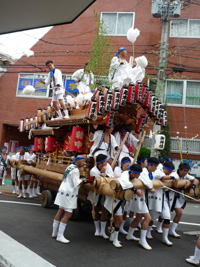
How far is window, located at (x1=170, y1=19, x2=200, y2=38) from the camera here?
1565 cm

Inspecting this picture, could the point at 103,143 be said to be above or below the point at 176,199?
above

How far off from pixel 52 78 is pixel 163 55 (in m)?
6.74

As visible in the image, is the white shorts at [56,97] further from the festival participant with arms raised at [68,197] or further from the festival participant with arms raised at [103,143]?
the festival participant with arms raised at [68,197]

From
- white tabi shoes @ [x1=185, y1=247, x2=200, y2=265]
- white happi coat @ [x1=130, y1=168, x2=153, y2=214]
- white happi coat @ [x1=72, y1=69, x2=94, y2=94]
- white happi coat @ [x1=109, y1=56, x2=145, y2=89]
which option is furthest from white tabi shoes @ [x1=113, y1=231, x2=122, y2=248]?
white happi coat @ [x1=72, y1=69, x2=94, y2=94]

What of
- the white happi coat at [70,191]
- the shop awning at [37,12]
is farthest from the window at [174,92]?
the shop awning at [37,12]

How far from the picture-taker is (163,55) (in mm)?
12352

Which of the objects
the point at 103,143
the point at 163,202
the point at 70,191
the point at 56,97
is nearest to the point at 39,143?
the point at 56,97

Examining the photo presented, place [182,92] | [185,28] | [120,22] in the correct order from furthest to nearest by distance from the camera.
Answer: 1. [120,22]
2. [185,28]
3. [182,92]

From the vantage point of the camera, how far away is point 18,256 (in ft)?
12.5

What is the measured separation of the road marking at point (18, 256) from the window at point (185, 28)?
1537 cm

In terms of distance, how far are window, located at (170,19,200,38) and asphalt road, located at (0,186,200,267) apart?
1291 centimetres

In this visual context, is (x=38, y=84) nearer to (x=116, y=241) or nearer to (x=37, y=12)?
(x=116, y=241)

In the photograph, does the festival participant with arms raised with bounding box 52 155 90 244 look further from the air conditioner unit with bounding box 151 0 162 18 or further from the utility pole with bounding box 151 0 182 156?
the air conditioner unit with bounding box 151 0 162 18

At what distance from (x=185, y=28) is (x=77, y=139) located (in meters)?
12.7
